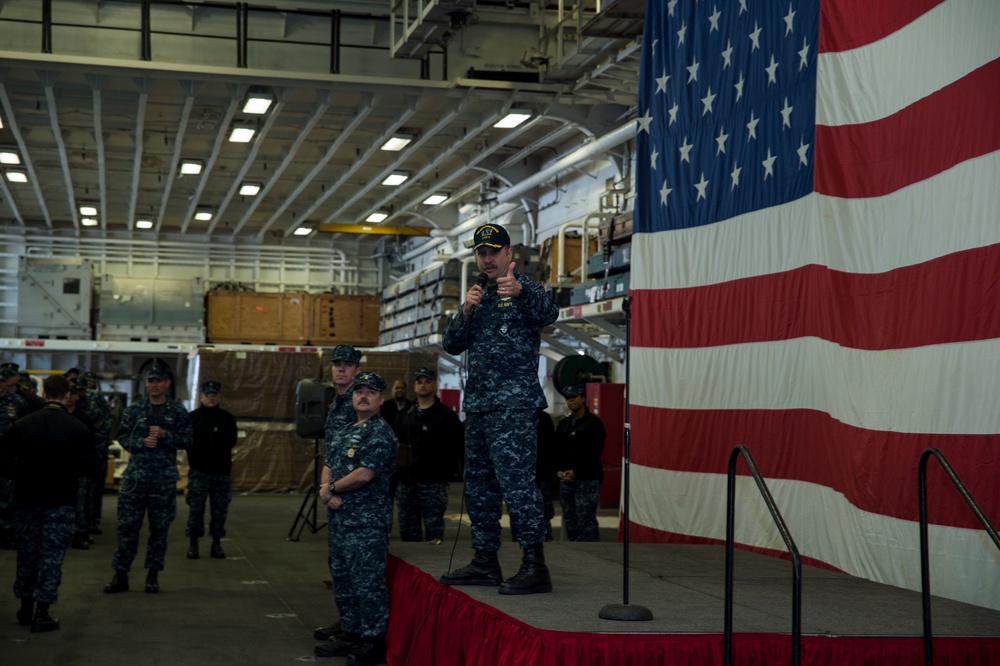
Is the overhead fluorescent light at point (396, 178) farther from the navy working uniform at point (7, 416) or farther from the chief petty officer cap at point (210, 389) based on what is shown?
the navy working uniform at point (7, 416)

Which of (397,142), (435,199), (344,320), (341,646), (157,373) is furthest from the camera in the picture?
(344,320)

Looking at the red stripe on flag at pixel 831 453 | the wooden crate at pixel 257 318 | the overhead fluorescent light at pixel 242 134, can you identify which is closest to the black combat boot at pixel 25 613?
the red stripe on flag at pixel 831 453

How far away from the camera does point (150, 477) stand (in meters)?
8.88

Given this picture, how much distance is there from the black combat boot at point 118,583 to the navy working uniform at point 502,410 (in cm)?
452

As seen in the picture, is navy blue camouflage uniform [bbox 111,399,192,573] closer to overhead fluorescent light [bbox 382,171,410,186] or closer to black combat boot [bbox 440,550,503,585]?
black combat boot [bbox 440,550,503,585]

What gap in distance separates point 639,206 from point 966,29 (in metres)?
4.05

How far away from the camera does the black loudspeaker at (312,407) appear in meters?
11.6

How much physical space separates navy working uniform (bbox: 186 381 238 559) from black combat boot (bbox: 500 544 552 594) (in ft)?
21.8

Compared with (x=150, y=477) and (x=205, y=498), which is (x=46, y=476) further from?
(x=205, y=498)

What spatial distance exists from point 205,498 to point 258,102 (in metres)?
5.81

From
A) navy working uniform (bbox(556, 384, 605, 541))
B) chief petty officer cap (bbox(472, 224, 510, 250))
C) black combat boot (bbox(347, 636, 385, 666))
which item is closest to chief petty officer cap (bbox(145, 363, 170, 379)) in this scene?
black combat boot (bbox(347, 636, 385, 666))

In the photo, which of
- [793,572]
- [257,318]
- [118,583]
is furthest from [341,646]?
[257,318]

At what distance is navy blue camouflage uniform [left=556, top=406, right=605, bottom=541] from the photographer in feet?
34.6

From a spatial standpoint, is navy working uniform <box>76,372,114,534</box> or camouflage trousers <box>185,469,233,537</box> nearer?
camouflage trousers <box>185,469,233,537</box>
